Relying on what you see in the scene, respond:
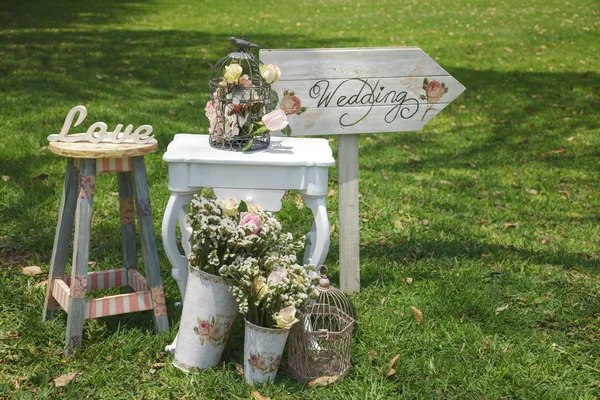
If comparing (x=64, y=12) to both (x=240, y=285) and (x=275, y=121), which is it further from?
(x=240, y=285)

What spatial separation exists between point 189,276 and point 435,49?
902 centimetres

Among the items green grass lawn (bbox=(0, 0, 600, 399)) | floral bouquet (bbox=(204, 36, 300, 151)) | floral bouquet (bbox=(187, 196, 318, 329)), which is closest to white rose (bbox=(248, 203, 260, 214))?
floral bouquet (bbox=(187, 196, 318, 329))

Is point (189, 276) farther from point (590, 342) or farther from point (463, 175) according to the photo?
point (463, 175)

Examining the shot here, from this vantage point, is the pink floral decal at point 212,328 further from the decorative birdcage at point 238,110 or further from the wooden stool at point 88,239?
the decorative birdcage at point 238,110

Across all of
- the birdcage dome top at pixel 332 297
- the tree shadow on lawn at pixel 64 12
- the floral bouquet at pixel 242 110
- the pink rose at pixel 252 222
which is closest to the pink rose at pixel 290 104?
the floral bouquet at pixel 242 110

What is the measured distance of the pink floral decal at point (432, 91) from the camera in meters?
3.48

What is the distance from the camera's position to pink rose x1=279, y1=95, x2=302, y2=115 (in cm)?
339

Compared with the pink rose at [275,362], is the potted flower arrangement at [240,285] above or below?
above

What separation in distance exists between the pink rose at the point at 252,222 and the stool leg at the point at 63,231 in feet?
2.74

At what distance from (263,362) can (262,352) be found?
1.8 inches

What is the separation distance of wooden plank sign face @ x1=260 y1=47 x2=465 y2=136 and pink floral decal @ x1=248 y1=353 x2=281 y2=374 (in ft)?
3.79

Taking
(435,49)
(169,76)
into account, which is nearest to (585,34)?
(435,49)

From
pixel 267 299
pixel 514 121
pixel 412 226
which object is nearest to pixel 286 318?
pixel 267 299

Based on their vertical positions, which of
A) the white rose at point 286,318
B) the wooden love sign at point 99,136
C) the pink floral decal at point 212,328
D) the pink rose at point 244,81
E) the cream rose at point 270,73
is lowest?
the pink floral decal at point 212,328
